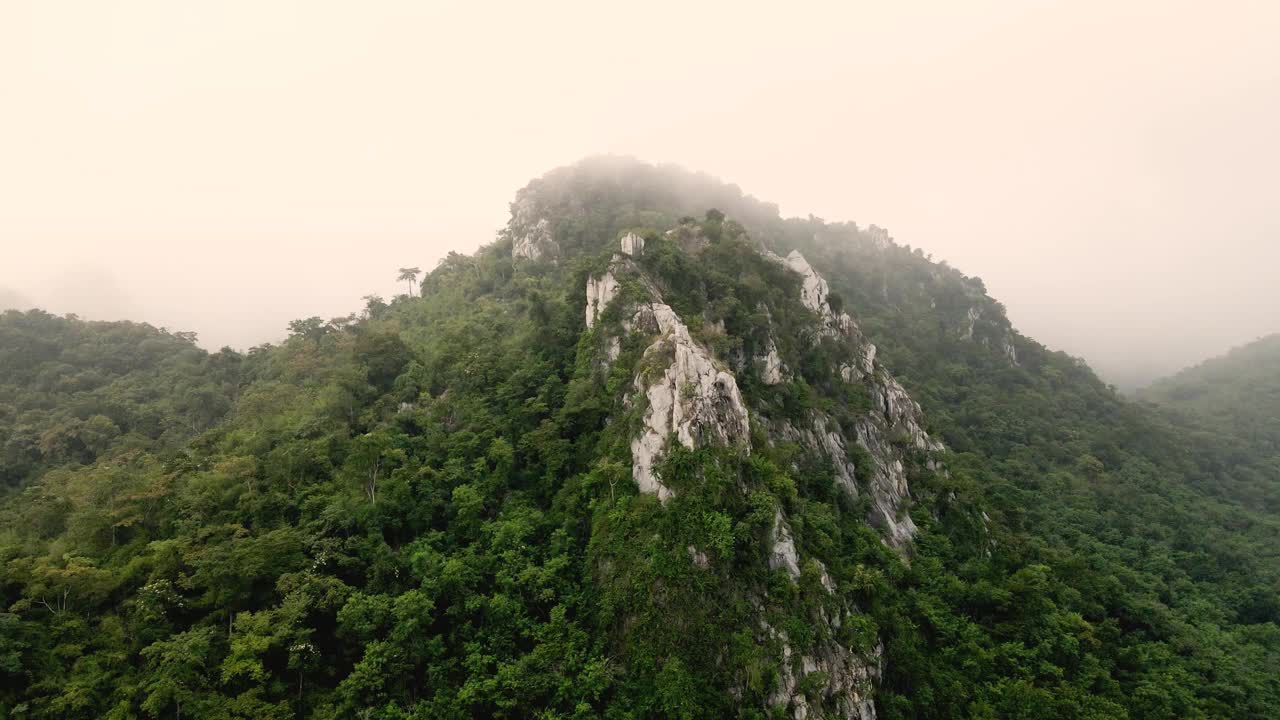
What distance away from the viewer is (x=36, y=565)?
20359mm

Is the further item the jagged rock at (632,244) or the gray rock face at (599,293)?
the jagged rock at (632,244)

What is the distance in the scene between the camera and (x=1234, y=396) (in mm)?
94250

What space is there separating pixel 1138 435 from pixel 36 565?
9657cm

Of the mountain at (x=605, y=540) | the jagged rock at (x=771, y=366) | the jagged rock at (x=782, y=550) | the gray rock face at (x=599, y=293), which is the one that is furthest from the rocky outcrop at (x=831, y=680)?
the gray rock face at (x=599, y=293)

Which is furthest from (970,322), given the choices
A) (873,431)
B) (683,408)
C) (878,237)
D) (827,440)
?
(683,408)

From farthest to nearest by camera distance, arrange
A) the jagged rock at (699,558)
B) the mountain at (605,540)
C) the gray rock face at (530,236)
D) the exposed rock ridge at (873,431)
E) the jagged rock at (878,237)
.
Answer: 1. the jagged rock at (878,237)
2. the gray rock face at (530,236)
3. the exposed rock ridge at (873,431)
4. the jagged rock at (699,558)
5. the mountain at (605,540)

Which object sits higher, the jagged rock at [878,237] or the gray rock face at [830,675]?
the jagged rock at [878,237]

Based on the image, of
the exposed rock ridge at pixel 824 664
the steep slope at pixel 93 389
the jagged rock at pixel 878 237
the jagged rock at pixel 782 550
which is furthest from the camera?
the jagged rock at pixel 878 237

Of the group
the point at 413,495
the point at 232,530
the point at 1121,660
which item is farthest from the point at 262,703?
the point at 1121,660

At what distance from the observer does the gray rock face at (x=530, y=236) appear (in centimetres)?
6469

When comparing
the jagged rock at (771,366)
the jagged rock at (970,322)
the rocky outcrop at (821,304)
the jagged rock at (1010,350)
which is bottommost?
the jagged rock at (1010,350)

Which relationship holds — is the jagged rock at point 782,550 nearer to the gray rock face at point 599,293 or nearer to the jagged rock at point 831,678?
the jagged rock at point 831,678

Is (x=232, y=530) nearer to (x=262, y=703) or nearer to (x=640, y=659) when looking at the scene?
(x=262, y=703)

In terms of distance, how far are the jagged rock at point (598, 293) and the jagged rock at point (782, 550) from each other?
717 inches
